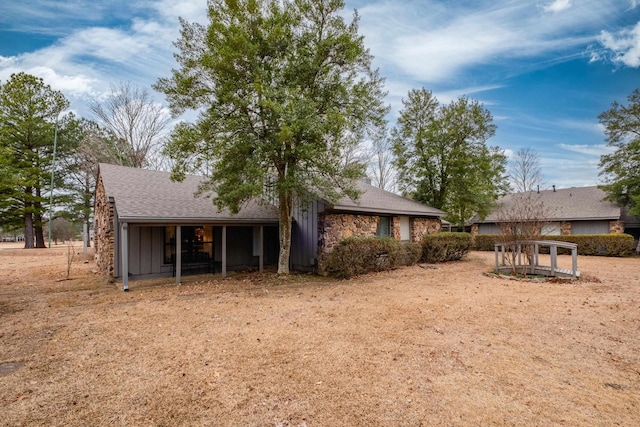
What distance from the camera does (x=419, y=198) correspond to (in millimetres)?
20219

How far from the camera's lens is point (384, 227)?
13.6m

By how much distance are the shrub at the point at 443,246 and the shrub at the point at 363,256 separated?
6.57 ft

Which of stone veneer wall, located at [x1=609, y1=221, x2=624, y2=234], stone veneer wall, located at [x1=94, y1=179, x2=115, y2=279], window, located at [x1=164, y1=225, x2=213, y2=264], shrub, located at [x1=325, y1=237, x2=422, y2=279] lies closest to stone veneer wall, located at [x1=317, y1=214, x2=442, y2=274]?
shrub, located at [x1=325, y1=237, x2=422, y2=279]

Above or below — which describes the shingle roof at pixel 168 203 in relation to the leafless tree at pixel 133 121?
below

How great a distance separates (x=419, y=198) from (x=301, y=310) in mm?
15688

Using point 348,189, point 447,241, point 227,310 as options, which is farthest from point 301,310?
point 447,241

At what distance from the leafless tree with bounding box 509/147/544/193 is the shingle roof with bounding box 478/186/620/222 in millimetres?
9304

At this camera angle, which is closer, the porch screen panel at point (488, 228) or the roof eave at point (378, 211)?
the roof eave at point (378, 211)

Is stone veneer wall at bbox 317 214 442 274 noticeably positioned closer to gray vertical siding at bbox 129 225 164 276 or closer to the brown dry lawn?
the brown dry lawn

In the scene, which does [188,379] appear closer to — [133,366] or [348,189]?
[133,366]

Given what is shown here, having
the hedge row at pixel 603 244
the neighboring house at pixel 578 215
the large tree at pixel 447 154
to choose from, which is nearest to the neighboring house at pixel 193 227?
the large tree at pixel 447 154

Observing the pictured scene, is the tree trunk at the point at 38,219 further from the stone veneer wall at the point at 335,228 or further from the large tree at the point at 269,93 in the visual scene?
the stone veneer wall at the point at 335,228

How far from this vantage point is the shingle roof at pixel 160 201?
29.7 ft

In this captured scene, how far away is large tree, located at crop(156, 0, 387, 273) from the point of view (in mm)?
8484
